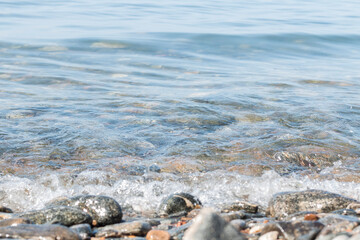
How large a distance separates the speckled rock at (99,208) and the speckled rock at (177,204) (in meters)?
0.40

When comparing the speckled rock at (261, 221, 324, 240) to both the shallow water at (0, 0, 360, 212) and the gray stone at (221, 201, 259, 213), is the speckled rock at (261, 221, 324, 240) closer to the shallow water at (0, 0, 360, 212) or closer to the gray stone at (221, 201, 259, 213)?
the gray stone at (221, 201, 259, 213)

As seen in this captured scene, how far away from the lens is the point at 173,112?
7.70m

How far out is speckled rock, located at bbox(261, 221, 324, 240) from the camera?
2.99m

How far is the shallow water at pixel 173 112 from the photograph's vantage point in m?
5.02

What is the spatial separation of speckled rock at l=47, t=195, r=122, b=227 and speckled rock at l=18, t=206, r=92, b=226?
141 mm


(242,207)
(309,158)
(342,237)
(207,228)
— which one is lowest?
(309,158)

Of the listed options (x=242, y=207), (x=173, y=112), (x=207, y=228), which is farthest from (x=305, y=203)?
(x=173, y=112)

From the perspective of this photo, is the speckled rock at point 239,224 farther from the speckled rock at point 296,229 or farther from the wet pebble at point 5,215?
the wet pebble at point 5,215

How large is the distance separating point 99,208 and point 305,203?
5.47 ft

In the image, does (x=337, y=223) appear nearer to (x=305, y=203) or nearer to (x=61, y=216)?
(x=305, y=203)

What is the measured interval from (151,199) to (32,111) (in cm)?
373

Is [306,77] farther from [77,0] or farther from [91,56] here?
[77,0]

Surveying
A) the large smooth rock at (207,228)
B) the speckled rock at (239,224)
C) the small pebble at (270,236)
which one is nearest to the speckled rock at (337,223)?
the small pebble at (270,236)

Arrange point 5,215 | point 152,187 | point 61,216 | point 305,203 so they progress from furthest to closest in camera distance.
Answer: point 152,187 → point 305,203 → point 5,215 → point 61,216
